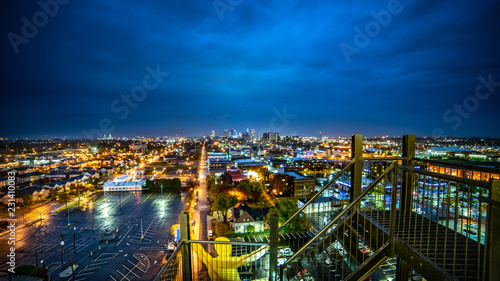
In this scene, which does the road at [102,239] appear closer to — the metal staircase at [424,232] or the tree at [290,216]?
the tree at [290,216]

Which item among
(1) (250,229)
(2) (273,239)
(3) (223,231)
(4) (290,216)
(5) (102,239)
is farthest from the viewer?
(1) (250,229)

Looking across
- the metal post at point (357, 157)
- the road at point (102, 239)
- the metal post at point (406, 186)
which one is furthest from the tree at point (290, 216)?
the metal post at point (357, 157)

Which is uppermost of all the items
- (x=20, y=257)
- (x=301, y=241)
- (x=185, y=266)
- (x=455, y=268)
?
(x=455, y=268)

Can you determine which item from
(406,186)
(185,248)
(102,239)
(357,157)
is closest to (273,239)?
(185,248)

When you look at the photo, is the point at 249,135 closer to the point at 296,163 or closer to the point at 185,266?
the point at 296,163

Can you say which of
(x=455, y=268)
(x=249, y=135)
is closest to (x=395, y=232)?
(x=455, y=268)

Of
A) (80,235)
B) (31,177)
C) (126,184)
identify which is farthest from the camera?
(31,177)

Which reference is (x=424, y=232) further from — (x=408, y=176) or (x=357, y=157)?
(x=357, y=157)
